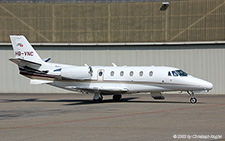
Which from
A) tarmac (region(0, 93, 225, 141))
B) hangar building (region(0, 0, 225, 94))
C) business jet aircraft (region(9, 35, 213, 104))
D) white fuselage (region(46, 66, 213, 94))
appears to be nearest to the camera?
tarmac (region(0, 93, 225, 141))

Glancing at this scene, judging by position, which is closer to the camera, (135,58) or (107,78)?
(107,78)

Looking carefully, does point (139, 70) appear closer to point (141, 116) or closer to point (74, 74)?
point (74, 74)

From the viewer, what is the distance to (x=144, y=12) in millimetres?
43875

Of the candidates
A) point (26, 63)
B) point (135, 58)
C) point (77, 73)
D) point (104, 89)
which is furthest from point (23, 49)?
point (135, 58)

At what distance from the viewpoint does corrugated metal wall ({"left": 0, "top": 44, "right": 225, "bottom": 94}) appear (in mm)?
42344

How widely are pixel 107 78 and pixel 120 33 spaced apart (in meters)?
14.0

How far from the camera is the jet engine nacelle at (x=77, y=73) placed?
30969mm

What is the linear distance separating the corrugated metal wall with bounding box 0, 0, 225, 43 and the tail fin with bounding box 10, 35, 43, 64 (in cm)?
1191

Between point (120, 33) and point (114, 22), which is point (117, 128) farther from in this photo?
point (114, 22)

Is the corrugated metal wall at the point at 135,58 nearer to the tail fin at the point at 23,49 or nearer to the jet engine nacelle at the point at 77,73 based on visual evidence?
the tail fin at the point at 23,49

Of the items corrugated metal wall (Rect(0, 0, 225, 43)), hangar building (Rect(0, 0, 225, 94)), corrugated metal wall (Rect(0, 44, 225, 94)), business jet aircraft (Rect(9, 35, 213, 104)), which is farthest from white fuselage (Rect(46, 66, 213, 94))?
corrugated metal wall (Rect(0, 0, 225, 43))

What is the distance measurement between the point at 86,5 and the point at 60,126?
1183 inches

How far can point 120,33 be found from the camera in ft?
145

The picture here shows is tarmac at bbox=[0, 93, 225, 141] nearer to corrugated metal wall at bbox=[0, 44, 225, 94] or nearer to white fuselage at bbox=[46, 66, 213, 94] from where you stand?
white fuselage at bbox=[46, 66, 213, 94]
